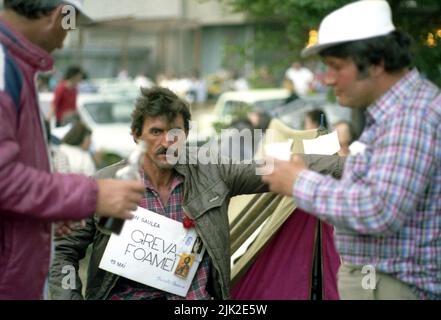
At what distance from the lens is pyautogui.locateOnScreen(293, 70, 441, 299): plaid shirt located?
2.79m

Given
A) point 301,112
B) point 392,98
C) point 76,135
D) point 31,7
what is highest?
point 31,7

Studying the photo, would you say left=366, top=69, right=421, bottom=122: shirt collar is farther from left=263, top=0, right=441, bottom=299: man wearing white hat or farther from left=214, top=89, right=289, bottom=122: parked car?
left=214, top=89, right=289, bottom=122: parked car

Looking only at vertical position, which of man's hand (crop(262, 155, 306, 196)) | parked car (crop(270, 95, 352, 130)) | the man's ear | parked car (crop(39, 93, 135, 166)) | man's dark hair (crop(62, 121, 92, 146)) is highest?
the man's ear

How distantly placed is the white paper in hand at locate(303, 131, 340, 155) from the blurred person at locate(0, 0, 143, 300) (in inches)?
73.1

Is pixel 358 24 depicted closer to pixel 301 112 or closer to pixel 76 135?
pixel 76 135

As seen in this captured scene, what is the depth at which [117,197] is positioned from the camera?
290 centimetres

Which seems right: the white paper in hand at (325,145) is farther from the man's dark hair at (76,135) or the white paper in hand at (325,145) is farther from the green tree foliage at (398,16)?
the man's dark hair at (76,135)

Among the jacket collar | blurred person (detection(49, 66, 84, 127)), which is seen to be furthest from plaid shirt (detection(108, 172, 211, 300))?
blurred person (detection(49, 66, 84, 127))

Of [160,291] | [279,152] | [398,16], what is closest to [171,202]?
[160,291]

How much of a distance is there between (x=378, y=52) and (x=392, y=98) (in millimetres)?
167

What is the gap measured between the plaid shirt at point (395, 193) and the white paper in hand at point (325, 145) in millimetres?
1557

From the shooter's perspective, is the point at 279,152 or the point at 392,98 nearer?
the point at 392,98

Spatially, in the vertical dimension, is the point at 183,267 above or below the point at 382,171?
below

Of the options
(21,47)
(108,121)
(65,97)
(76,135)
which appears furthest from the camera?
(108,121)
